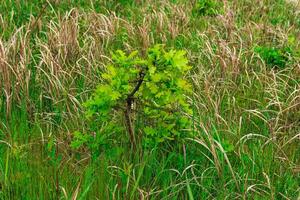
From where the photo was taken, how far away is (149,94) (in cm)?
294

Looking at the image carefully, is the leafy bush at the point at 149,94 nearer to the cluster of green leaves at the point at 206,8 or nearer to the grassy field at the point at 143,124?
the grassy field at the point at 143,124

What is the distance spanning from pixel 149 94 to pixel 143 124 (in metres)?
0.33

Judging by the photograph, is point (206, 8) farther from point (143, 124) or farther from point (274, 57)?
point (143, 124)

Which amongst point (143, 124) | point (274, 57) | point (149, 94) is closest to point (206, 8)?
point (274, 57)

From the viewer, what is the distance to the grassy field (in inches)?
107

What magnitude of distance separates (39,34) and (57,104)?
1560 millimetres

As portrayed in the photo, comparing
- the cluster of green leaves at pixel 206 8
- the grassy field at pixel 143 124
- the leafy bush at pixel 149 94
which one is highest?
the leafy bush at pixel 149 94

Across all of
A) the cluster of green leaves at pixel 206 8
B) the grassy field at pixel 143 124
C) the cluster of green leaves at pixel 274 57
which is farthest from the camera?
the cluster of green leaves at pixel 206 8

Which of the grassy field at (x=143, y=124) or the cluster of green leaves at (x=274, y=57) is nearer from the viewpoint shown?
the grassy field at (x=143, y=124)

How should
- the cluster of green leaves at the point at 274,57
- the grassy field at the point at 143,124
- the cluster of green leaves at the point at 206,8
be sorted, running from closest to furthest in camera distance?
the grassy field at the point at 143,124 < the cluster of green leaves at the point at 274,57 < the cluster of green leaves at the point at 206,8


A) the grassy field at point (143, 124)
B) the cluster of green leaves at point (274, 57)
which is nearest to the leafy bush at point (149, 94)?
the grassy field at point (143, 124)

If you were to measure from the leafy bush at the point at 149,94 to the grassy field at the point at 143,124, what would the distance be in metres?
0.07

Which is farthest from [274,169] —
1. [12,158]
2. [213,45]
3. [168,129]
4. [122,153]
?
[213,45]

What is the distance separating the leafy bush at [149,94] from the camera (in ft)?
9.27
